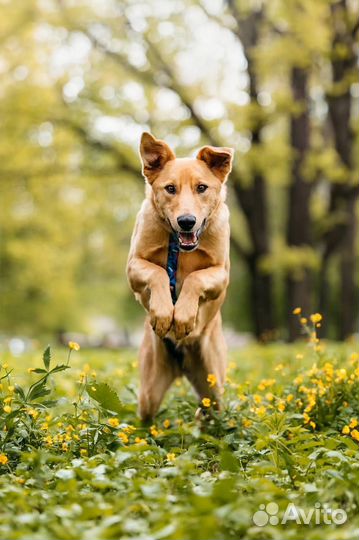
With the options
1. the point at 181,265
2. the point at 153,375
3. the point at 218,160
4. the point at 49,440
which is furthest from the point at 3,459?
the point at 218,160

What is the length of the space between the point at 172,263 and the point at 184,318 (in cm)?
64

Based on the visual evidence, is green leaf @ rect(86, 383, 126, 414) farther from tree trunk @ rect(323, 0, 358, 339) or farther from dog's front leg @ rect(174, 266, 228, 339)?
tree trunk @ rect(323, 0, 358, 339)

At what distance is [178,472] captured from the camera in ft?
11.1

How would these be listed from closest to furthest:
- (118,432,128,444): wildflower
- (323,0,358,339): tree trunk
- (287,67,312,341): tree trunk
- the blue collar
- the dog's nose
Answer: (118,432,128,444): wildflower → the dog's nose → the blue collar → (323,0,358,339): tree trunk → (287,67,312,341): tree trunk

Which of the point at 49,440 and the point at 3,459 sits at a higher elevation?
the point at 49,440

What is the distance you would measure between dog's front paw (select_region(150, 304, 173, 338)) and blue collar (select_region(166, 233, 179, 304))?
0.48 metres

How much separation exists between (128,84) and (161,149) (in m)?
11.8

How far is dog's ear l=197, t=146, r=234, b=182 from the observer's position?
5.21m

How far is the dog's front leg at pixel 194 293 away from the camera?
4820 millimetres

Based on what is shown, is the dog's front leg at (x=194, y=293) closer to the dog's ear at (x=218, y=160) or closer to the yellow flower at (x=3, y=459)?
the dog's ear at (x=218, y=160)

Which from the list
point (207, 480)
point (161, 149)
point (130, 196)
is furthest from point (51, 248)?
point (207, 480)

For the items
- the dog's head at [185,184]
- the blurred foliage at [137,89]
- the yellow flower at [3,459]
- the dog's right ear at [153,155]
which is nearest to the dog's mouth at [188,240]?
the dog's head at [185,184]

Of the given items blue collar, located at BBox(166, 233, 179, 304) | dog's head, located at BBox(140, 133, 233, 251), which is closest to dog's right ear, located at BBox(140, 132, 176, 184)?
dog's head, located at BBox(140, 133, 233, 251)

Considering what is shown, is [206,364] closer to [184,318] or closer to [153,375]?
[153,375]
